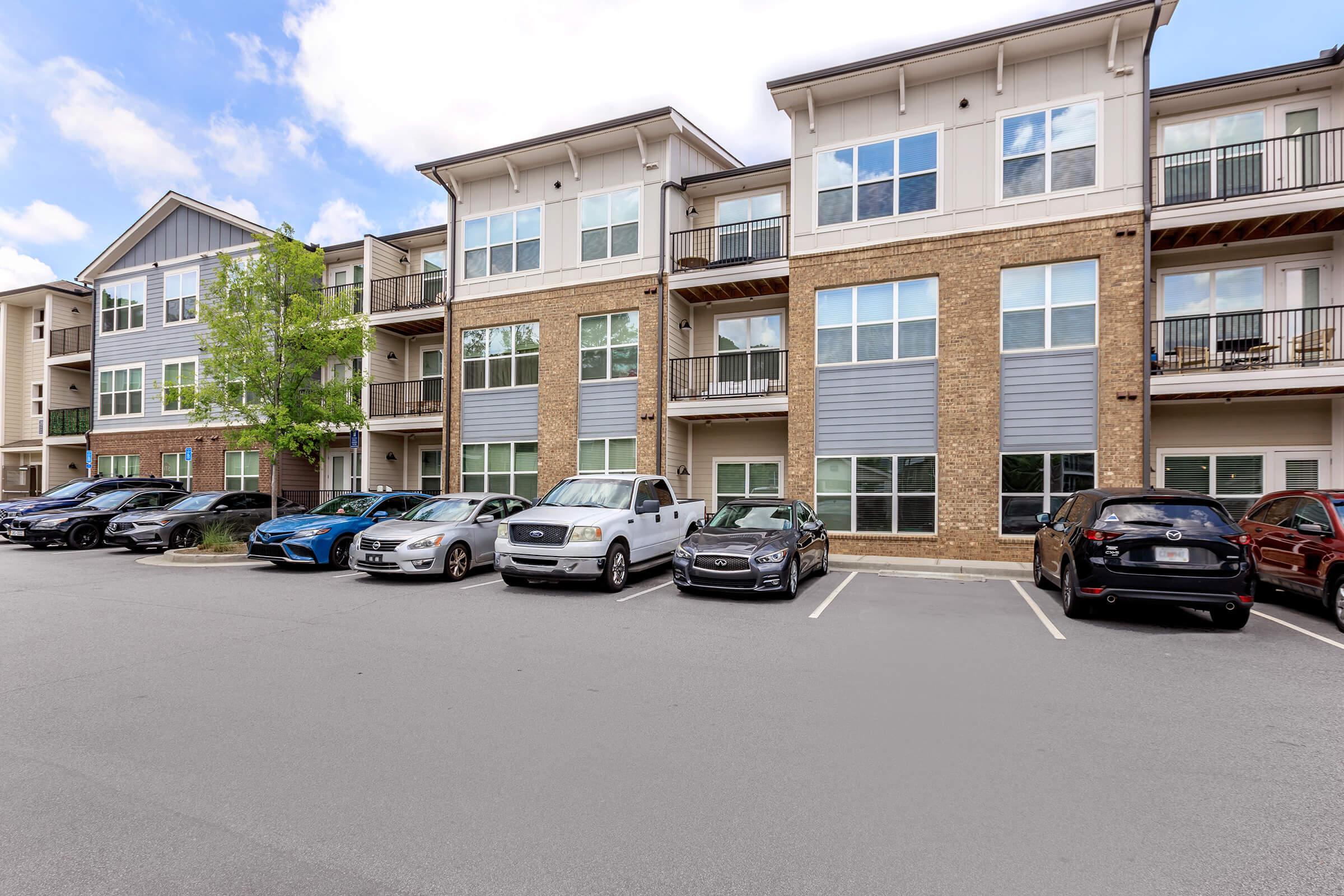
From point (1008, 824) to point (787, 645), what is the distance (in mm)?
3938

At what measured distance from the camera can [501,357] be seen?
20.2 meters

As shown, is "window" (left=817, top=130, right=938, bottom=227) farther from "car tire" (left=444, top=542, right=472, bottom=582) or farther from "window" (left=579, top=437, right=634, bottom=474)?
"car tire" (left=444, top=542, right=472, bottom=582)

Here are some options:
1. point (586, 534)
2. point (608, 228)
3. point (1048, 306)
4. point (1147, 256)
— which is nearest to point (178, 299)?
point (608, 228)

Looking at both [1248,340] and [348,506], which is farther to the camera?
[348,506]

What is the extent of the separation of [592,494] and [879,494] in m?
7.02

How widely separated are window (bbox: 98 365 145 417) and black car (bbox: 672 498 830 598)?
26302mm

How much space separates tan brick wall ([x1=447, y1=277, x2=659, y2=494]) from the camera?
59.4 feet

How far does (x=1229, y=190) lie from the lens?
14188 millimetres

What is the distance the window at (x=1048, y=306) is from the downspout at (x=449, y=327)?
14.8 metres

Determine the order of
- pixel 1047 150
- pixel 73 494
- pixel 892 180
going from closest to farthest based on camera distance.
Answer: pixel 1047 150
pixel 892 180
pixel 73 494

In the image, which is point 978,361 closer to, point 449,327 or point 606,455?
point 606,455

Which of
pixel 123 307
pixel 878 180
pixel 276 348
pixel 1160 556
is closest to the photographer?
pixel 1160 556

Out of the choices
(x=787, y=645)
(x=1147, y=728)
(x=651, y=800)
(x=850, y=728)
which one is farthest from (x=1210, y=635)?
(x=651, y=800)

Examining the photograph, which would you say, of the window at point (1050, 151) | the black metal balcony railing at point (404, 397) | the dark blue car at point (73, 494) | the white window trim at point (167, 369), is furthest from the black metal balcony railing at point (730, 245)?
the white window trim at point (167, 369)
